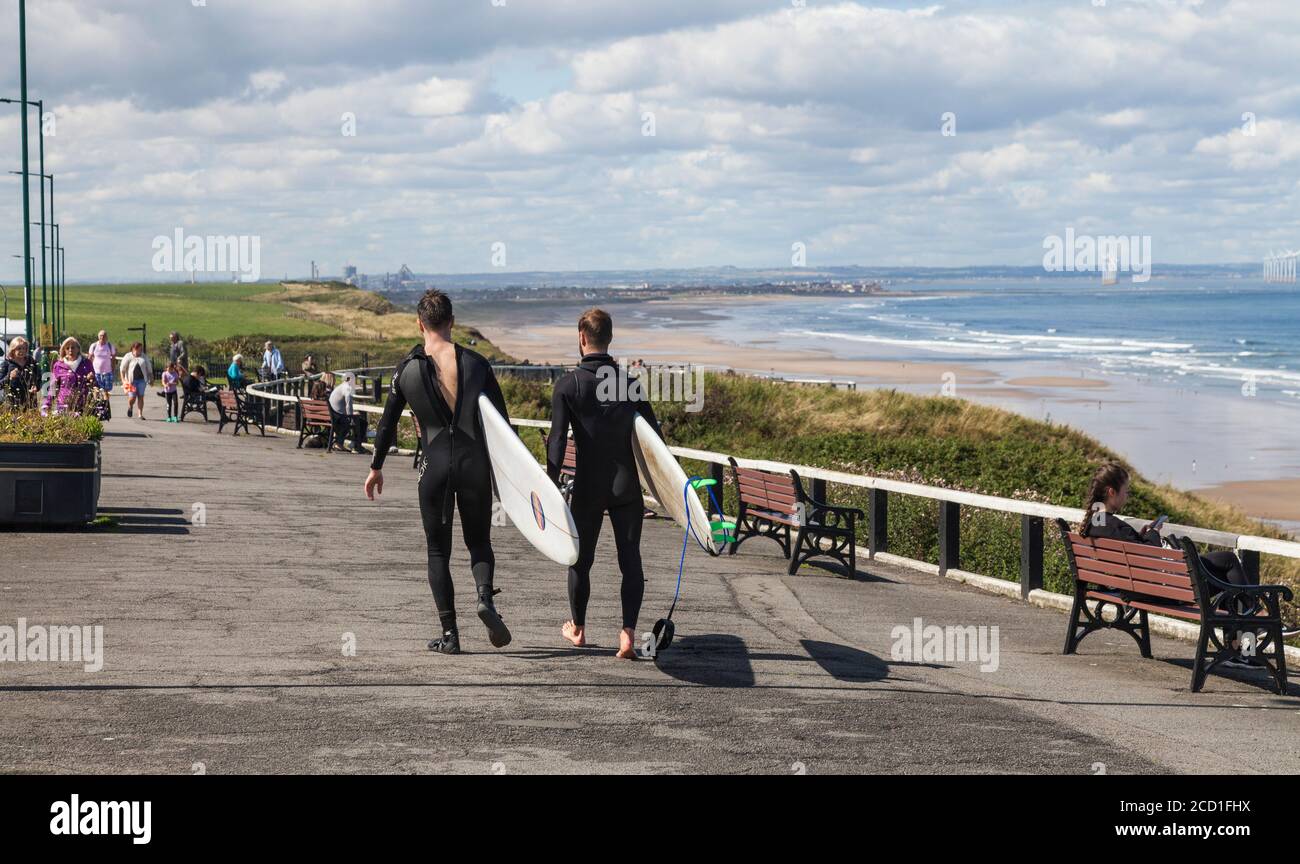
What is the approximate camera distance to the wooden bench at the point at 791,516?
1320 centimetres

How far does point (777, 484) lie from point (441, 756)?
7688 mm

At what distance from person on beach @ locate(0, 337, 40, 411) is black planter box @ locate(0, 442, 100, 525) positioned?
178 centimetres

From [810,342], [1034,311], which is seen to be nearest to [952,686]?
[810,342]

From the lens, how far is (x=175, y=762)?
245 inches

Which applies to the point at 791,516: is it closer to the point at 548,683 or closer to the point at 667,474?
the point at 667,474

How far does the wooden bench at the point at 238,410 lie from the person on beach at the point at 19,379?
8.45m

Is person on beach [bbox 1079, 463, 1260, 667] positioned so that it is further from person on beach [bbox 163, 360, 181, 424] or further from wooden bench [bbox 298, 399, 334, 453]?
person on beach [bbox 163, 360, 181, 424]

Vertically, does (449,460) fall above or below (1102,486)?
above

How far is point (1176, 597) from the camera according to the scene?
909 cm

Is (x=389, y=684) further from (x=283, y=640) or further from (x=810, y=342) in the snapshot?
(x=810, y=342)

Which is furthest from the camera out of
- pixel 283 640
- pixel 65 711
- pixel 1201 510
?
pixel 1201 510

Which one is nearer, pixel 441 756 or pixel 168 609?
pixel 441 756

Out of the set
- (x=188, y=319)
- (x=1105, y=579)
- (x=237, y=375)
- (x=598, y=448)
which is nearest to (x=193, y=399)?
(x=237, y=375)

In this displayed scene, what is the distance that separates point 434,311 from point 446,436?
0.69 meters
